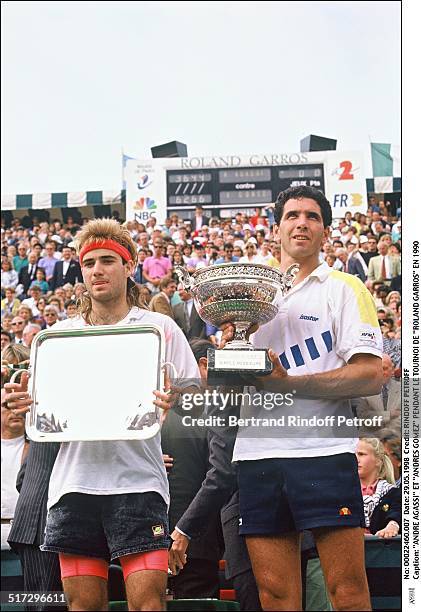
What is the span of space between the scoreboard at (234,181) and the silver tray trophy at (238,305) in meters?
0.31

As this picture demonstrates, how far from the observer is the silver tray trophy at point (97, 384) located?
2736mm

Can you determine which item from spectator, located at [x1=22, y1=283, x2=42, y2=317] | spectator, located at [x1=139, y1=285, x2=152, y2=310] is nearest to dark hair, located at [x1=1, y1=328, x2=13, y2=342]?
spectator, located at [x1=22, y1=283, x2=42, y2=317]

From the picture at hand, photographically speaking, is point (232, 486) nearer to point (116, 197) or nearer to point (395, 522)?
point (395, 522)

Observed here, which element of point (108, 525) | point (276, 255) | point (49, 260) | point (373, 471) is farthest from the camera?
point (49, 260)

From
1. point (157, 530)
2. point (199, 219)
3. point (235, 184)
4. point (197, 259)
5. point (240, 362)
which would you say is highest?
point (235, 184)

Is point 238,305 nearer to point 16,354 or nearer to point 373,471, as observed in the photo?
point 373,471

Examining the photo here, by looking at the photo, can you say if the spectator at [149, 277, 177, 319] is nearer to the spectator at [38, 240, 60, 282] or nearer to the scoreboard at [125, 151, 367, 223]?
the scoreboard at [125, 151, 367, 223]

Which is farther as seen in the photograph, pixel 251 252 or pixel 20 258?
pixel 20 258

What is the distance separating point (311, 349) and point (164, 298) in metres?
0.53

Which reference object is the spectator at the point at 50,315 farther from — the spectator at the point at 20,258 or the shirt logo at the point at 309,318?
the shirt logo at the point at 309,318

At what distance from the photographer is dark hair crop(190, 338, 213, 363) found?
282cm

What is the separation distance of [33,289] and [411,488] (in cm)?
146

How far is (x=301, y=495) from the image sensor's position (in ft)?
8.74

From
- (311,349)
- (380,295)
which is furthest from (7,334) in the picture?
(380,295)
